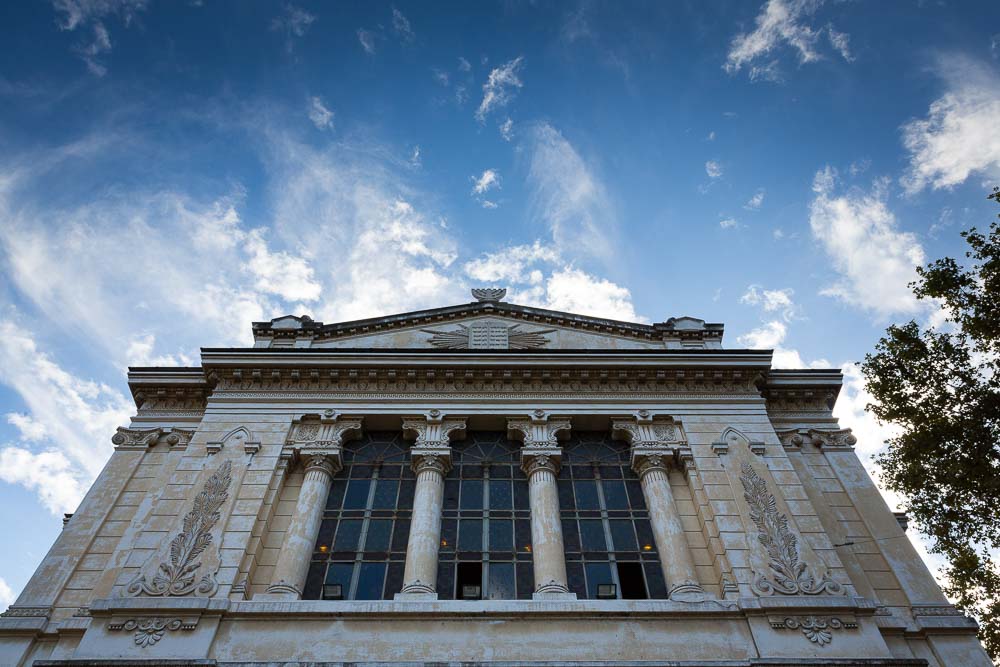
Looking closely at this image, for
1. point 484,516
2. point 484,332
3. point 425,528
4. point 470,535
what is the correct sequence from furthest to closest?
point 484,332 → point 484,516 → point 470,535 → point 425,528

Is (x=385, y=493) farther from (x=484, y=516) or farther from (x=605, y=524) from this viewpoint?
→ (x=605, y=524)

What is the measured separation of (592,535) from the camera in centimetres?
1391

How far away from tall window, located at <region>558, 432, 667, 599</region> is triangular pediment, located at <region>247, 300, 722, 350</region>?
354cm

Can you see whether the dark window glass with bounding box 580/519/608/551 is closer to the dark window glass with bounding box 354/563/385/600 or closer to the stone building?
the stone building

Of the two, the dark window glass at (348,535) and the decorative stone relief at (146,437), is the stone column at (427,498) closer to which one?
the dark window glass at (348,535)

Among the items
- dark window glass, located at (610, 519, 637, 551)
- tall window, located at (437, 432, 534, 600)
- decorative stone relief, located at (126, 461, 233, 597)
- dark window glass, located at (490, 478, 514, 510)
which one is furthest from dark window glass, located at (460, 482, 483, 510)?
decorative stone relief, located at (126, 461, 233, 597)

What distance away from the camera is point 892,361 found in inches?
645

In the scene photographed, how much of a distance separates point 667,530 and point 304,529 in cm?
746

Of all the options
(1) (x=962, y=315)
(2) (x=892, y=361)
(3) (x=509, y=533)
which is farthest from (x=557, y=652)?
(1) (x=962, y=315)

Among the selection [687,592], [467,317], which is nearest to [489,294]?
[467,317]

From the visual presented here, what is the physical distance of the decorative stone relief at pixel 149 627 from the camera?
11.1 m

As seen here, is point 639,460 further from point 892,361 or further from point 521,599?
point 892,361

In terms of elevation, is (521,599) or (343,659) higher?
(521,599)

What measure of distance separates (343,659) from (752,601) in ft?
23.6
